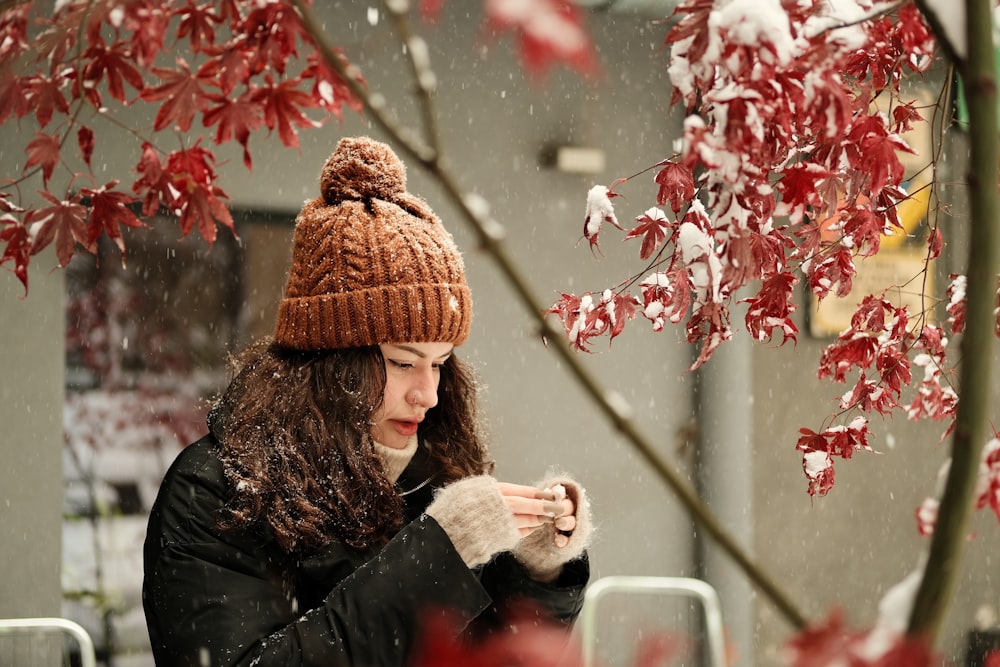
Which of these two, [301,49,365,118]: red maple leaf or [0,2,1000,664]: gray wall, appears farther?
[0,2,1000,664]: gray wall

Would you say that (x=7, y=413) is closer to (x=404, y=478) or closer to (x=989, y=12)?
(x=404, y=478)

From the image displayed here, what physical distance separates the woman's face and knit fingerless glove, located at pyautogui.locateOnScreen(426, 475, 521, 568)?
0.94 feet

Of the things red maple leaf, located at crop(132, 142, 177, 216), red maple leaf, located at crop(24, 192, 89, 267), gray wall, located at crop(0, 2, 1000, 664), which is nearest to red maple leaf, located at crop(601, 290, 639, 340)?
red maple leaf, located at crop(132, 142, 177, 216)

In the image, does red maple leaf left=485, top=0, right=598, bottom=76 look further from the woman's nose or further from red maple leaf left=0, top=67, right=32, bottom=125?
the woman's nose

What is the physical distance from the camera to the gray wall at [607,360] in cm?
466

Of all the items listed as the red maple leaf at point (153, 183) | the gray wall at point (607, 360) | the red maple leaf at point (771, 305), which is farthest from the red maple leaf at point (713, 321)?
the gray wall at point (607, 360)

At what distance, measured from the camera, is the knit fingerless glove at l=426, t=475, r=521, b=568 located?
1.81m

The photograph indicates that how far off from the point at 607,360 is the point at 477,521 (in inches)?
133

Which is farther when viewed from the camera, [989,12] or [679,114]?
[679,114]

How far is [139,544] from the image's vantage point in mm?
4293

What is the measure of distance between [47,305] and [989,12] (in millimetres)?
4016

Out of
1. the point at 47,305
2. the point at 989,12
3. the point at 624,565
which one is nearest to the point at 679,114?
the point at 624,565

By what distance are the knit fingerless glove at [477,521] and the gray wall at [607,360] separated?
8.91ft

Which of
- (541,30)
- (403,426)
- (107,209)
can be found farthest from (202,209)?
(541,30)
